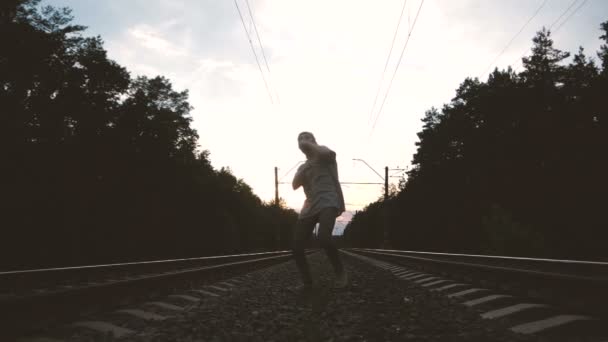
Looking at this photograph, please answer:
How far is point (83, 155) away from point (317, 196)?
29188 mm

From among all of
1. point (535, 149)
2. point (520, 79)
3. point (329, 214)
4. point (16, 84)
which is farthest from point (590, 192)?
point (16, 84)

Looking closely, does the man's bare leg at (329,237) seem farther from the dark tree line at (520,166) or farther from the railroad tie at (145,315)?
the dark tree line at (520,166)

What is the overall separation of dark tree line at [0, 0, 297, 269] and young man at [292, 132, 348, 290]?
21301 mm

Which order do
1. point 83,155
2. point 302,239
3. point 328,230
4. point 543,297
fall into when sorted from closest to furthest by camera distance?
1. point 543,297
2. point 328,230
3. point 302,239
4. point 83,155

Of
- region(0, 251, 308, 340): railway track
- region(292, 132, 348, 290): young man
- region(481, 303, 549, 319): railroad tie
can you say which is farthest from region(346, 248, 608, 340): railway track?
region(0, 251, 308, 340): railway track

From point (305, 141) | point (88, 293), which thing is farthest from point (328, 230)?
Answer: point (88, 293)

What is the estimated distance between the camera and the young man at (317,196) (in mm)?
5801

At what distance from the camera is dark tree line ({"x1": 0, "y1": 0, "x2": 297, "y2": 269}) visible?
25.6 meters

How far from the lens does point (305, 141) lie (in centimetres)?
600

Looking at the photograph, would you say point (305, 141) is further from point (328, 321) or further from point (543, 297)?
point (543, 297)

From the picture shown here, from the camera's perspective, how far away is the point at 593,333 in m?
2.96

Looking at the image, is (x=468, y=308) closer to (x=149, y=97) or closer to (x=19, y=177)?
(x=19, y=177)

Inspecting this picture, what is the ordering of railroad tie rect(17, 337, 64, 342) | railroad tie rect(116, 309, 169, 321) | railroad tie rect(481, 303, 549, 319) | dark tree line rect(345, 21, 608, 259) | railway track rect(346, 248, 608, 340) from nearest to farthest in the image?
railroad tie rect(17, 337, 64, 342)
railway track rect(346, 248, 608, 340)
railroad tie rect(481, 303, 549, 319)
railroad tie rect(116, 309, 169, 321)
dark tree line rect(345, 21, 608, 259)

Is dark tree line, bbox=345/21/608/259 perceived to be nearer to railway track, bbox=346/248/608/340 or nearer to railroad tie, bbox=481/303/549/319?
railway track, bbox=346/248/608/340
